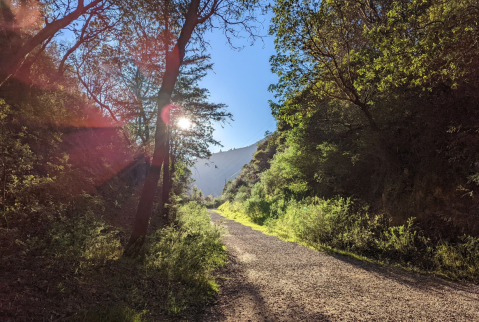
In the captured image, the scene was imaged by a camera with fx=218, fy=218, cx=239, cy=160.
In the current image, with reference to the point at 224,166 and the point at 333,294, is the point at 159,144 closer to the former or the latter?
the point at 333,294

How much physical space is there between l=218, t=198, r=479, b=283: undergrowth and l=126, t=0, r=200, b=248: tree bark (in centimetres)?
680

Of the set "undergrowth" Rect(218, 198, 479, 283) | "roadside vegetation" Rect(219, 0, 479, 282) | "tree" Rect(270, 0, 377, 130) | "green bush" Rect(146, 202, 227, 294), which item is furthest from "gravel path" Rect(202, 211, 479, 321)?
"tree" Rect(270, 0, 377, 130)

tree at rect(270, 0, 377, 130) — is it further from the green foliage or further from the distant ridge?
the distant ridge

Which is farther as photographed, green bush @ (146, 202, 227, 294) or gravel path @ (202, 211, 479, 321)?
green bush @ (146, 202, 227, 294)

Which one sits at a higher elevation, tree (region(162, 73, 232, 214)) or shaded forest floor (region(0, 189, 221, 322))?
tree (region(162, 73, 232, 214))

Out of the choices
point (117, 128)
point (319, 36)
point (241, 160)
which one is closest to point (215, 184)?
point (241, 160)

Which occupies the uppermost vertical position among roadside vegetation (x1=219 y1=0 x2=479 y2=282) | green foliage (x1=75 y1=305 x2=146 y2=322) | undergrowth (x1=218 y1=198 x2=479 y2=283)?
roadside vegetation (x1=219 y1=0 x2=479 y2=282)

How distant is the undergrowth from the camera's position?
5.90 meters

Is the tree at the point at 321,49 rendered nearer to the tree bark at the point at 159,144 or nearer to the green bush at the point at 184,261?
the tree bark at the point at 159,144

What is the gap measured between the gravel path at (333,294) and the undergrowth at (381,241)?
32.2 inches

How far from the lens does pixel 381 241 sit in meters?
7.58

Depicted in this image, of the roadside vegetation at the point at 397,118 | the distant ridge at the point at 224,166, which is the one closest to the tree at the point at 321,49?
the roadside vegetation at the point at 397,118

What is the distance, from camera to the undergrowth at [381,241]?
5898 mm

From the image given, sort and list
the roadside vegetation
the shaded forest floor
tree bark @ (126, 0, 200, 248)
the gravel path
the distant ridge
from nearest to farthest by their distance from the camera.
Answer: the shaded forest floor → the gravel path → the roadside vegetation → tree bark @ (126, 0, 200, 248) → the distant ridge
